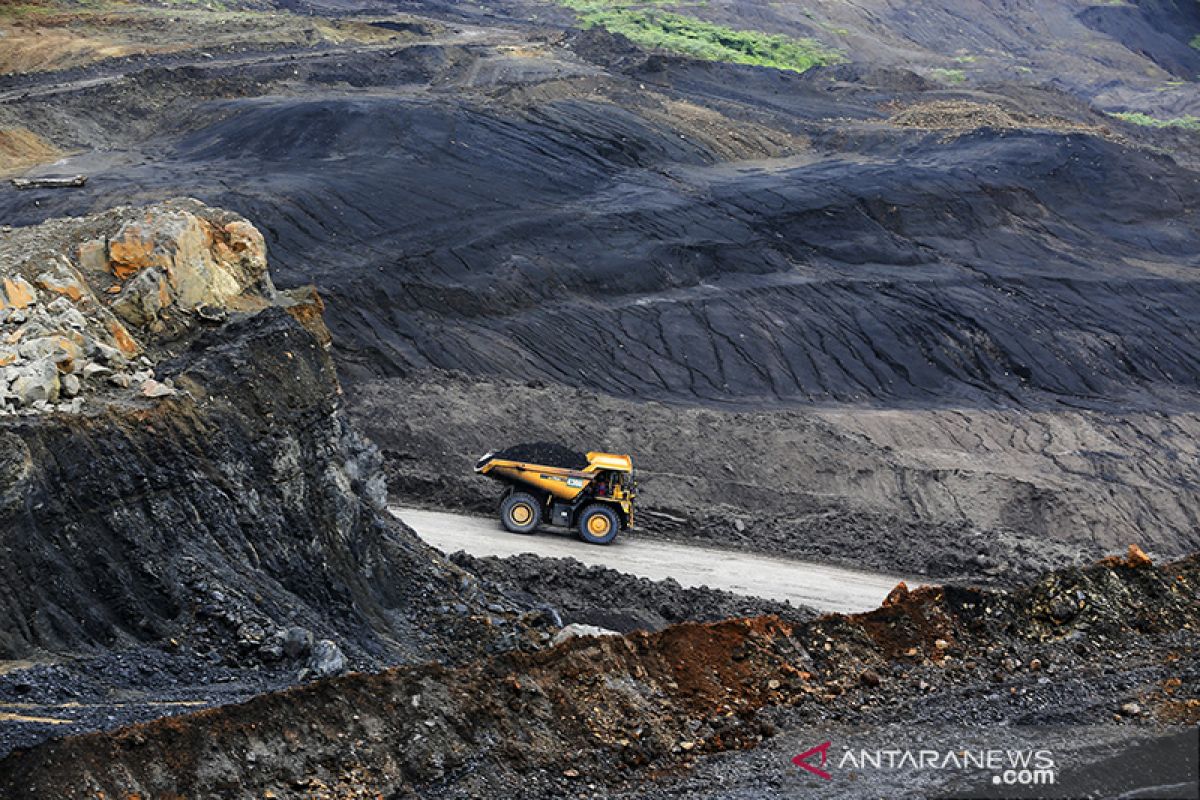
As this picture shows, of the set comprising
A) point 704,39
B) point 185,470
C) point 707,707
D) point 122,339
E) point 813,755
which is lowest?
point 707,707

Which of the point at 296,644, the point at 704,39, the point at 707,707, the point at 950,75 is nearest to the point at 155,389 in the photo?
the point at 296,644

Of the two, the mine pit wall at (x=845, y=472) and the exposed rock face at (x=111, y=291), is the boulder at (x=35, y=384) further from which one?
the mine pit wall at (x=845, y=472)

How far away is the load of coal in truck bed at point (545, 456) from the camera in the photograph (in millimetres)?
19641

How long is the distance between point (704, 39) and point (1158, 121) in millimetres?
23711

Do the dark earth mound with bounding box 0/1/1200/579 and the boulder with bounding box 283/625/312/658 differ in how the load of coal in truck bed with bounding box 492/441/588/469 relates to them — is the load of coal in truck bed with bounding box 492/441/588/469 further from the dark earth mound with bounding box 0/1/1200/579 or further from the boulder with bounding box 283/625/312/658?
the boulder with bounding box 283/625/312/658

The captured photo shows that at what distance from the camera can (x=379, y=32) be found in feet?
175

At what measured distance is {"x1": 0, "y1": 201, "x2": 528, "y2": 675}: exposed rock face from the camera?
11.4m

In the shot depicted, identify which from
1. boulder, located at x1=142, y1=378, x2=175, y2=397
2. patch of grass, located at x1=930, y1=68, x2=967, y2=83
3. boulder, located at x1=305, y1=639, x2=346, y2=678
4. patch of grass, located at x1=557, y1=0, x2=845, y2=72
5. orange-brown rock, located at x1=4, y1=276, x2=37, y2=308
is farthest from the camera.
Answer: patch of grass, located at x1=930, y1=68, x2=967, y2=83

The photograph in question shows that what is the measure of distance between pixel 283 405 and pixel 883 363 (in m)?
19.6

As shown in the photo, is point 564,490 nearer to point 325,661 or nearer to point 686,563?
point 686,563

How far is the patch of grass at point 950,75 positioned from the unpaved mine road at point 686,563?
1984 inches

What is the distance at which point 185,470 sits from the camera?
493 inches

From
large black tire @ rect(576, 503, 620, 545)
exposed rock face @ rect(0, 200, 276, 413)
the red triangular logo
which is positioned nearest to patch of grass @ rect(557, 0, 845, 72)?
large black tire @ rect(576, 503, 620, 545)

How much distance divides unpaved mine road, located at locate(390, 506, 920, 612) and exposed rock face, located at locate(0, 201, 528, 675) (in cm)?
364
